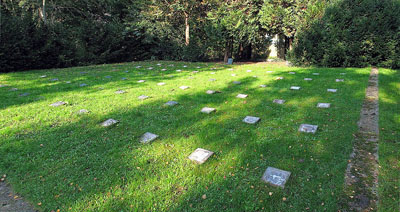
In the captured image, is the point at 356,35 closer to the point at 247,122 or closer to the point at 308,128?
the point at 308,128

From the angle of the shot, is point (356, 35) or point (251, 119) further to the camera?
point (356, 35)

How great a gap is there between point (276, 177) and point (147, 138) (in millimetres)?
1682

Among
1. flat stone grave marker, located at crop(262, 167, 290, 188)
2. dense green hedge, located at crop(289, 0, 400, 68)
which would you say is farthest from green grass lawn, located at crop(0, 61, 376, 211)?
dense green hedge, located at crop(289, 0, 400, 68)

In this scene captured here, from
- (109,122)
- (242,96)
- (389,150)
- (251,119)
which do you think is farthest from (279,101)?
(109,122)

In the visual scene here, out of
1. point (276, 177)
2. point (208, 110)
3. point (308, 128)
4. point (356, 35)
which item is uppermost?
point (356, 35)

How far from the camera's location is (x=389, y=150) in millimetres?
2527

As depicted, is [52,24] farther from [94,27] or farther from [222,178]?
[222,178]

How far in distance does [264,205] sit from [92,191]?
1.51m

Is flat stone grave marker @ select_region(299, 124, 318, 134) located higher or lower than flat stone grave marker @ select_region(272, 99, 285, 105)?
lower

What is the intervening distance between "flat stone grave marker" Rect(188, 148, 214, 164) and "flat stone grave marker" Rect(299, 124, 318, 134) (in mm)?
1417

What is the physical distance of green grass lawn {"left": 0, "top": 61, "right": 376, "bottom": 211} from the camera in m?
1.93

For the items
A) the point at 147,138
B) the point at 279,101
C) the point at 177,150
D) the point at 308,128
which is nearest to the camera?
the point at 177,150

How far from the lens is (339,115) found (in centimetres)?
359

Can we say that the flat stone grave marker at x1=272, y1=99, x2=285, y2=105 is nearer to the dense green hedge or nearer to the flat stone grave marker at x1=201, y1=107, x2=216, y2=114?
the flat stone grave marker at x1=201, y1=107, x2=216, y2=114
